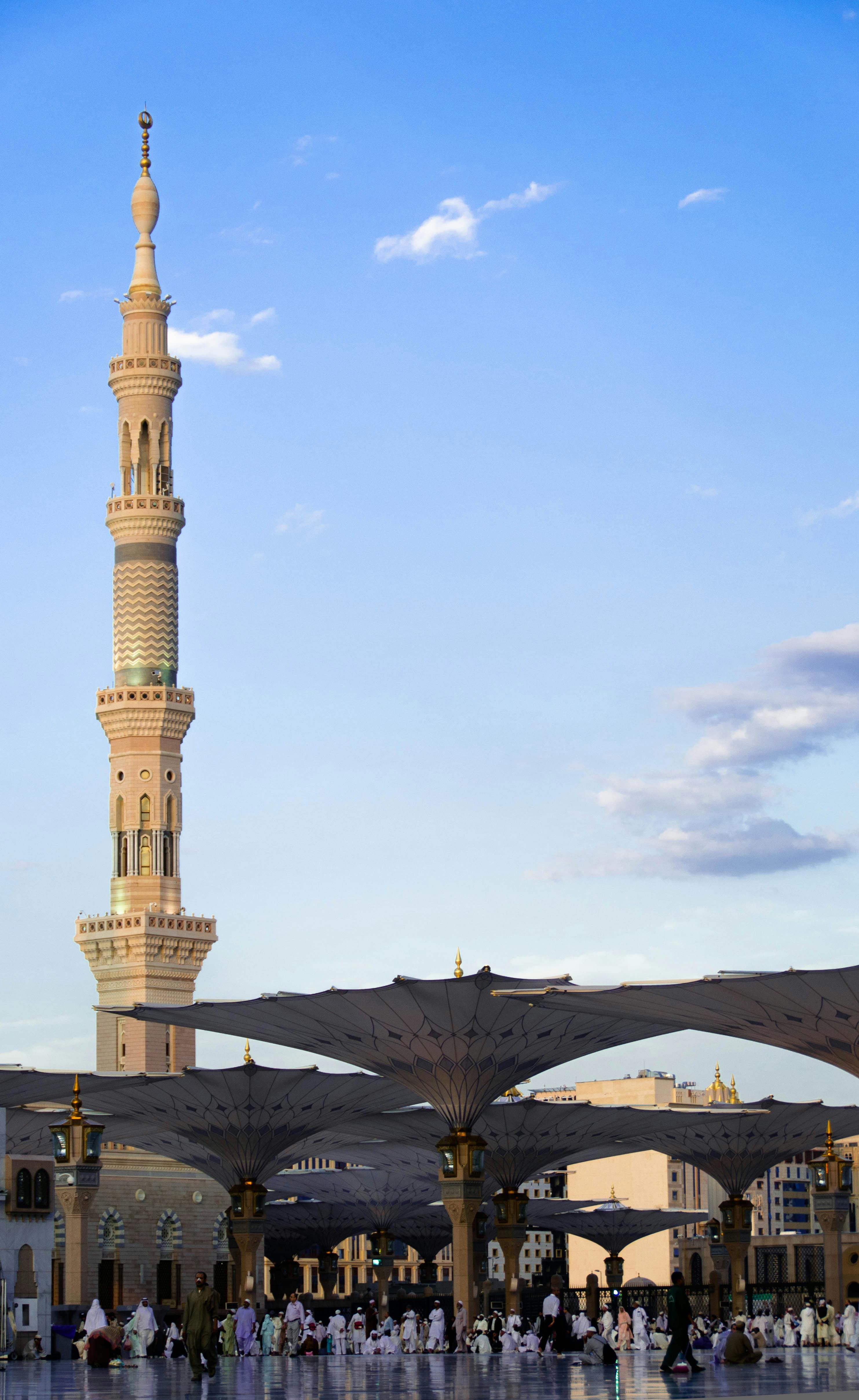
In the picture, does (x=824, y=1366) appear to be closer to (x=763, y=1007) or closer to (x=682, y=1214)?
(x=763, y=1007)

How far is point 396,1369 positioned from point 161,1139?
28131 millimetres

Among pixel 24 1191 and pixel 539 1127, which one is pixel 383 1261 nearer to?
pixel 539 1127

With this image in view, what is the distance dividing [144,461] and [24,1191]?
154 ft

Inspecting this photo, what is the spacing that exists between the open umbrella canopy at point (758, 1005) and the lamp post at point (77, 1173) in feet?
26.2

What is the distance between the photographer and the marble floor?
1969 centimetres

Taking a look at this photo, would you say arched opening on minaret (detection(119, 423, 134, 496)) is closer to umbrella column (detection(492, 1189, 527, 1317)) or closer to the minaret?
the minaret

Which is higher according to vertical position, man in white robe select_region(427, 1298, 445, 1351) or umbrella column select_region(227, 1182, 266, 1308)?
umbrella column select_region(227, 1182, 266, 1308)

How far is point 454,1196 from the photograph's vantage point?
40438mm

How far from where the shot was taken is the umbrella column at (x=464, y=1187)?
40219 mm

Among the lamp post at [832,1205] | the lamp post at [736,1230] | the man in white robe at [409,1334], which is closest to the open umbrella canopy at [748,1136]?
the lamp post at [736,1230]

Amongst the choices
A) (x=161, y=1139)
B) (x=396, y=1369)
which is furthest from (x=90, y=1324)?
(x=161, y=1139)

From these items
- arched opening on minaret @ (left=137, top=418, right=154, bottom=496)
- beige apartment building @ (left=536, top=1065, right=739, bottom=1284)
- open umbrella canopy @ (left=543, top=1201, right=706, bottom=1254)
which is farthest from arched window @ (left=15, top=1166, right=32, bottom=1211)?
beige apartment building @ (left=536, top=1065, right=739, bottom=1284)

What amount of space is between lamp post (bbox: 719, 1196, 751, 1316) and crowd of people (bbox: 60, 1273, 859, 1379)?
420 cm

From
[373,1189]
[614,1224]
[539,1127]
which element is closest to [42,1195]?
[539,1127]
